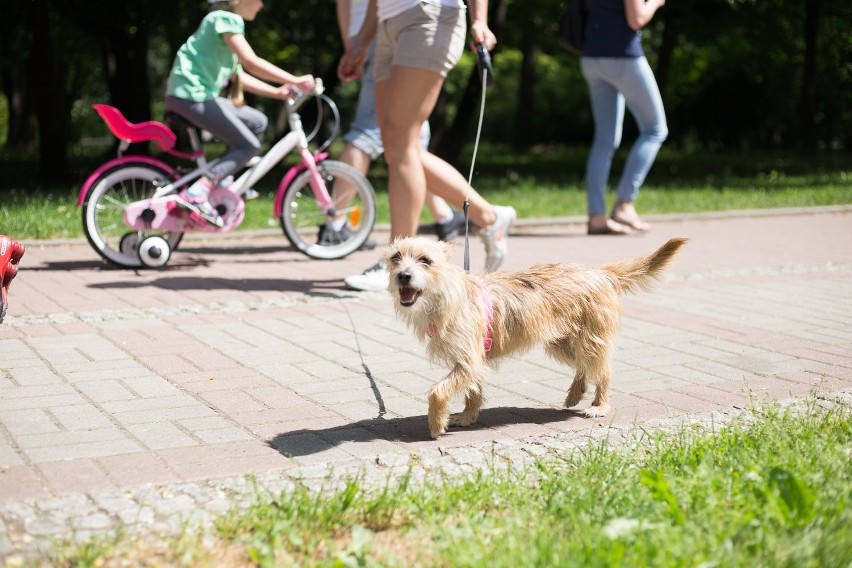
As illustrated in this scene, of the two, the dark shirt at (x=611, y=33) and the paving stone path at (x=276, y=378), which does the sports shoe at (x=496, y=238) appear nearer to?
the paving stone path at (x=276, y=378)

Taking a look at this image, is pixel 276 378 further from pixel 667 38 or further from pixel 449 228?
pixel 667 38

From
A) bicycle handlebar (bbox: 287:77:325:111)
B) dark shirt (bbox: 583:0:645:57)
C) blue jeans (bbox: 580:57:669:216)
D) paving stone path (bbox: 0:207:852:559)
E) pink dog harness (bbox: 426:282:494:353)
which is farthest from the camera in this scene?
blue jeans (bbox: 580:57:669:216)

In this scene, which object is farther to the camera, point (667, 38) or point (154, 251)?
point (667, 38)

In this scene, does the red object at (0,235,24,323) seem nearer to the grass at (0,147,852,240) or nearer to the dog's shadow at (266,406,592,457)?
the dog's shadow at (266,406,592,457)

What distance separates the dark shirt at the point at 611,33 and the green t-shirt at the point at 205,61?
369 centimetres

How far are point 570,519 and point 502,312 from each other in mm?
1293

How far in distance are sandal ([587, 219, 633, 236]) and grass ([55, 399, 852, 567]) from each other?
21.2 ft

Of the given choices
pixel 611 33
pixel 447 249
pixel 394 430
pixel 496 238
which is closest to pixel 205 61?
pixel 496 238

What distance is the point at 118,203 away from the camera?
744 centimetres

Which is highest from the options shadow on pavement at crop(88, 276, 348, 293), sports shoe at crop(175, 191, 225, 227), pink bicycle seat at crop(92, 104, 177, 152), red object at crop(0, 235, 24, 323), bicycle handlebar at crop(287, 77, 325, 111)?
bicycle handlebar at crop(287, 77, 325, 111)

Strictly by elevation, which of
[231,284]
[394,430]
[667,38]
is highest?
[667,38]

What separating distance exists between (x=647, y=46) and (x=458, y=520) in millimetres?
32959

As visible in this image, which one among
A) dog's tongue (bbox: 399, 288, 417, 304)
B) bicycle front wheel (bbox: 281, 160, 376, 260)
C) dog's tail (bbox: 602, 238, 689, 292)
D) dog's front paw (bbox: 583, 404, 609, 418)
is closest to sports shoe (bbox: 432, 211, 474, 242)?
bicycle front wheel (bbox: 281, 160, 376, 260)

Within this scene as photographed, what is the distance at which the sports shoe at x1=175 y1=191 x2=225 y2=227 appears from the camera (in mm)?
7332
